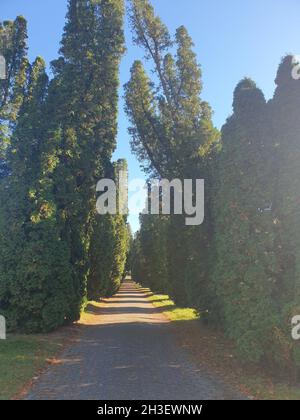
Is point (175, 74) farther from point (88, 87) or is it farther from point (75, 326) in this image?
point (75, 326)

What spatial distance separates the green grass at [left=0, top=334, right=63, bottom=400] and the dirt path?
0.33 metres

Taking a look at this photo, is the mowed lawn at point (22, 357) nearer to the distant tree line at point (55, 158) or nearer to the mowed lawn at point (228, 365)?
the distant tree line at point (55, 158)

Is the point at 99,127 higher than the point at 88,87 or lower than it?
lower

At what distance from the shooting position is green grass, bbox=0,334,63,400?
28.3 ft

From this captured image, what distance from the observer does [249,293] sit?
9812 millimetres

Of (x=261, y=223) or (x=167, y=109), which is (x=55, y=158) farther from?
(x=261, y=223)

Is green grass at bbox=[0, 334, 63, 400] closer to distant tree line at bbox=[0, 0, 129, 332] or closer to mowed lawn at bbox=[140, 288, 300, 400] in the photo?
distant tree line at bbox=[0, 0, 129, 332]

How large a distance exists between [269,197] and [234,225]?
98 centimetres

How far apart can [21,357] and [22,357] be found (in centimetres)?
2

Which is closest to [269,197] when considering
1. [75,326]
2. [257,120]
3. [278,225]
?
[278,225]

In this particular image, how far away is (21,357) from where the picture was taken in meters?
11.2

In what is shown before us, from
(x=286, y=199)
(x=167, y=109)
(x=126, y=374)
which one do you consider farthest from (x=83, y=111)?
(x=126, y=374)

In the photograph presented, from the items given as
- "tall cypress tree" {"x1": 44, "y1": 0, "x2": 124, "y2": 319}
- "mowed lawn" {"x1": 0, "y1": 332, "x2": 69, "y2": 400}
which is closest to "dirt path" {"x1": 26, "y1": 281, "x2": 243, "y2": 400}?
"mowed lawn" {"x1": 0, "y1": 332, "x2": 69, "y2": 400}
